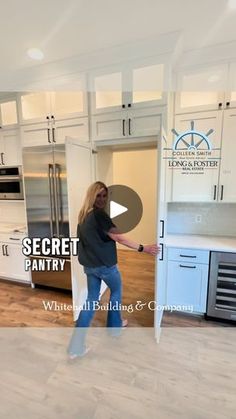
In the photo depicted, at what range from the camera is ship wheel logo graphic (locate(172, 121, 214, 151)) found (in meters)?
2.46

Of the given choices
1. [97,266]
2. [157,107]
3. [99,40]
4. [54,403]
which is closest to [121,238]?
[97,266]

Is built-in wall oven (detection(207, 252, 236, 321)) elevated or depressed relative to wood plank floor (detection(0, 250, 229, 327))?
elevated

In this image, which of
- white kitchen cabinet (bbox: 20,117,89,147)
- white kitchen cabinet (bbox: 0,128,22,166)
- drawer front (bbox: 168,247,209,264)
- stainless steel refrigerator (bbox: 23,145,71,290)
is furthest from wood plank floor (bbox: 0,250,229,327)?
white kitchen cabinet (bbox: 20,117,89,147)

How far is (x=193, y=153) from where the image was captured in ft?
8.34

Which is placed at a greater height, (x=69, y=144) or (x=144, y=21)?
(x=144, y=21)

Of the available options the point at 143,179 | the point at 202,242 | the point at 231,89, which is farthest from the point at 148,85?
the point at 143,179

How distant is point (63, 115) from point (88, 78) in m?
0.51

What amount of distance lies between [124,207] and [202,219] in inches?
63.9

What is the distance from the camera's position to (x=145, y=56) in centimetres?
226

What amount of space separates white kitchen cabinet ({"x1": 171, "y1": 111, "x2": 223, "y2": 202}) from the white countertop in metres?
0.47

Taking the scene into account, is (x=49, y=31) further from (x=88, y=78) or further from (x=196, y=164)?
(x=196, y=164)

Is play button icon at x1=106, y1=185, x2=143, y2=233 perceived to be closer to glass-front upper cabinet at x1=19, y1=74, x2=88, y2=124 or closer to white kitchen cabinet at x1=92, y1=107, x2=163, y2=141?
white kitchen cabinet at x1=92, y1=107, x2=163, y2=141

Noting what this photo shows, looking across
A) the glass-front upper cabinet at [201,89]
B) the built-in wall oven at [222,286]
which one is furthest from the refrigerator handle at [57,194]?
the built-in wall oven at [222,286]

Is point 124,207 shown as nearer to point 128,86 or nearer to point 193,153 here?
point 193,153
